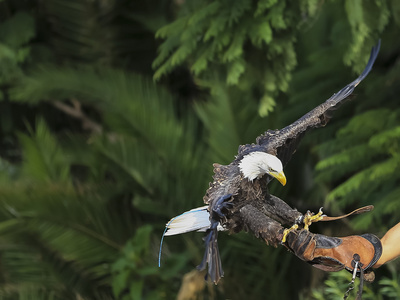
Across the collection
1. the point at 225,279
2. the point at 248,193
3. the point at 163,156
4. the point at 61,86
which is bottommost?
the point at 248,193

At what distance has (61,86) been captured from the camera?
564 cm

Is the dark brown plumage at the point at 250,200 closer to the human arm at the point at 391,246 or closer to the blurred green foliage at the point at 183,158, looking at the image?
the human arm at the point at 391,246

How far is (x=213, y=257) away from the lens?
4.90 feet

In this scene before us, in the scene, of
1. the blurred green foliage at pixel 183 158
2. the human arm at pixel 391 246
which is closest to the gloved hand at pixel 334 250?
the human arm at pixel 391 246

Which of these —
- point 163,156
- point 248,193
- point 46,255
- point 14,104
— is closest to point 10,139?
point 14,104

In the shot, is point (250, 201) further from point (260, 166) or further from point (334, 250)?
point (334, 250)

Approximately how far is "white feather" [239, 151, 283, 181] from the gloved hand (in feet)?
0.55

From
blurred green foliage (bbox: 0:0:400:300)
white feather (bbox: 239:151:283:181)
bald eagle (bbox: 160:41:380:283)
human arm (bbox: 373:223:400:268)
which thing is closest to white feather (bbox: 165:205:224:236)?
bald eagle (bbox: 160:41:380:283)

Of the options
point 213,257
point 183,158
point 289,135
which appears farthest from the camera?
point 183,158

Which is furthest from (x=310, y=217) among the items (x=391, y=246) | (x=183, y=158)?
(x=183, y=158)

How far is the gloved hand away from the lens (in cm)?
159

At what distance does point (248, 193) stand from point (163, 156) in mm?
3398

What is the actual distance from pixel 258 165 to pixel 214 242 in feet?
0.79

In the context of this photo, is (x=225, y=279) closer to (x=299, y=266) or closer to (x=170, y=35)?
(x=299, y=266)
